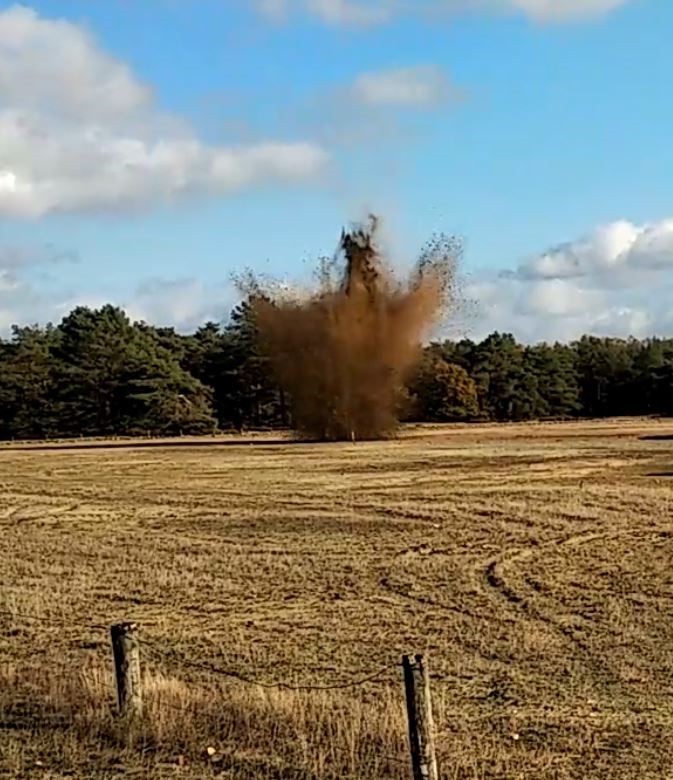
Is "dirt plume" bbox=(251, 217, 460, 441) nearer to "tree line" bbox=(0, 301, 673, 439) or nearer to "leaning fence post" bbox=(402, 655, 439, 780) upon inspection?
"tree line" bbox=(0, 301, 673, 439)

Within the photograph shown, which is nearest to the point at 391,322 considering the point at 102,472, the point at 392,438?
the point at 392,438

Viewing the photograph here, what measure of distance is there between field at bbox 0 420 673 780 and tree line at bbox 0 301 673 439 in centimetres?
4073

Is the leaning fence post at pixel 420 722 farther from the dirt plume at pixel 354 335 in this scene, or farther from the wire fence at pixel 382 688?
the dirt plume at pixel 354 335

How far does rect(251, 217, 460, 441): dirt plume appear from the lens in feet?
216

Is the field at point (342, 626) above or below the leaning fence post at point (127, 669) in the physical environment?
below

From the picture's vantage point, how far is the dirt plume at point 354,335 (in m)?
65.8

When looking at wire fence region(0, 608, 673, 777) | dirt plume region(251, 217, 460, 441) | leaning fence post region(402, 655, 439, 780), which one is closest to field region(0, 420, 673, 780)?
wire fence region(0, 608, 673, 777)

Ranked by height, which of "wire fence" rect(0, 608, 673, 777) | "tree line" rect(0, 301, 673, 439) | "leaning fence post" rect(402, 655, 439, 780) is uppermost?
"tree line" rect(0, 301, 673, 439)

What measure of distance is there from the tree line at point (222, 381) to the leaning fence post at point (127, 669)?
199ft

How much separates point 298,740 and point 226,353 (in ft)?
274

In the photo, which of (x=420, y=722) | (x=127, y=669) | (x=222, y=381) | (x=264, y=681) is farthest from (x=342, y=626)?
(x=222, y=381)

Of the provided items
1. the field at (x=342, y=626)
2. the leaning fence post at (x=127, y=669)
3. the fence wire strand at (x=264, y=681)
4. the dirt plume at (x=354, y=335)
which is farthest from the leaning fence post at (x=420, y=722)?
the dirt plume at (x=354, y=335)

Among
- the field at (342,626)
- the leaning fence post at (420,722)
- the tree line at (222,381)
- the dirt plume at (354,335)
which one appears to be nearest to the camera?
the leaning fence post at (420,722)

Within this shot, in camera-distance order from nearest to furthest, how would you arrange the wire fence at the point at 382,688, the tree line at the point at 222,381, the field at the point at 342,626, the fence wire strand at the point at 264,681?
the field at the point at 342,626 < the wire fence at the point at 382,688 < the fence wire strand at the point at 264,681 < the tree line at the point at 222,381
